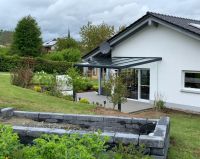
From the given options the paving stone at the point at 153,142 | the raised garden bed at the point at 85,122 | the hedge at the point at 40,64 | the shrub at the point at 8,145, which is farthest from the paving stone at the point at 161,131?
the hedge at the point at 40,64

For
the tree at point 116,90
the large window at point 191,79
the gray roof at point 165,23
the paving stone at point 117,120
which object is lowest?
the paving stone at point 117,120

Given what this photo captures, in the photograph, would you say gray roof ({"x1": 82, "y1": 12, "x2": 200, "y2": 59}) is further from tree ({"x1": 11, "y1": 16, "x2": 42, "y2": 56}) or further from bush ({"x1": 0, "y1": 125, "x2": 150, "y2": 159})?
tree ({"x1": 11, "y1": 16, "x2": 42, "y2": 56})

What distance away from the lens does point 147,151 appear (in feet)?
22.7

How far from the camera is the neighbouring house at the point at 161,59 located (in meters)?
18.4

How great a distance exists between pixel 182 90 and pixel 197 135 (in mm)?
7448

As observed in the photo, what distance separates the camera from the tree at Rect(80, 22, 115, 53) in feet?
181

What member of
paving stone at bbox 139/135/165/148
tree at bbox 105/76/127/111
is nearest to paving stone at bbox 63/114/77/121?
paving stone at bbox 139/135/165/148

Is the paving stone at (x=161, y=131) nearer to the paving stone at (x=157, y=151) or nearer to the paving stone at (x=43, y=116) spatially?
the paving stone at (x=157, y=151)

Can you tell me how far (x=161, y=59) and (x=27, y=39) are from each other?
40.4 meters

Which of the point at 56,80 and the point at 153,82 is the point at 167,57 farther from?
the point at 56,80

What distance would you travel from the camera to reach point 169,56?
19562 mm

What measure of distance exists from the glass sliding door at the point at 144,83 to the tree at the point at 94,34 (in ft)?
108

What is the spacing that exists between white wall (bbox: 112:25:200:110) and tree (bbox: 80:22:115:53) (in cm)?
3330

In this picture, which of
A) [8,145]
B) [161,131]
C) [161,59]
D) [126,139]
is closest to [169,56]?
[161,59]
